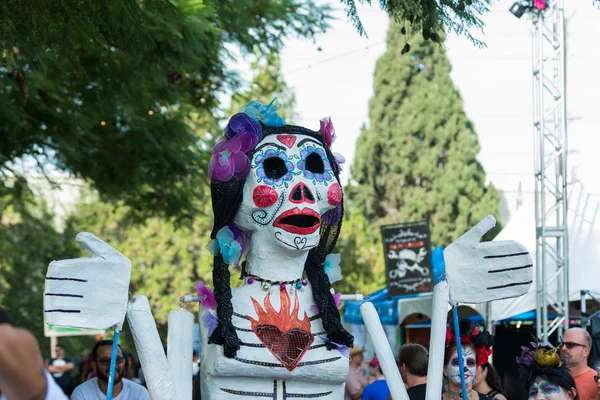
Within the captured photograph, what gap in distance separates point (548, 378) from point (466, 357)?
1.47 ft

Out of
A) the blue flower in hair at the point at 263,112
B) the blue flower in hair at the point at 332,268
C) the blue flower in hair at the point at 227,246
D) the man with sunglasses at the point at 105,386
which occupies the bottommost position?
the man with sunglasses at the point at 105,386

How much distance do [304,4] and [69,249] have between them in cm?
1089

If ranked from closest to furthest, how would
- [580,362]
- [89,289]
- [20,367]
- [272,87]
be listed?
[20,367], [89,289], [580,362], [272,87]

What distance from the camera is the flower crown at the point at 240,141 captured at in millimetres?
4918

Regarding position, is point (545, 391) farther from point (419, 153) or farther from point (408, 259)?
point (419, 153)

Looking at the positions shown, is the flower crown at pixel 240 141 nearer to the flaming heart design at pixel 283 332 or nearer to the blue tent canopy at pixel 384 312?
the flaming heart design at pixel 283 332

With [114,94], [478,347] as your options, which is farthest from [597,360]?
[114,94]

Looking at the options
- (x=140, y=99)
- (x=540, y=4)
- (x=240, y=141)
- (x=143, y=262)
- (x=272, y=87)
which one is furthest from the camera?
(x=143, y=262)

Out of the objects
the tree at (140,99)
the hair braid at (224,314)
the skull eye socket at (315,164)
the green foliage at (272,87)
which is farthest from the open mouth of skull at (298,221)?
the green foliage at (272,87)

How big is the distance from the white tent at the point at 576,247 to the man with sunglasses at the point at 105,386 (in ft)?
18.4

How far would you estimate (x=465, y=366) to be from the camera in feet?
17.0

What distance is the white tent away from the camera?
10.3 meters

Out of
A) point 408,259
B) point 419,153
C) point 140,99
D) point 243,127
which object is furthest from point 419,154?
point 243,127

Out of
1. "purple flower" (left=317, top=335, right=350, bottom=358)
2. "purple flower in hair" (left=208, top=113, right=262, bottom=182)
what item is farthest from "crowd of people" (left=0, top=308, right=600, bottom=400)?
"purple flower in hair" (left=208, top=113, right=262, bottom=182)
